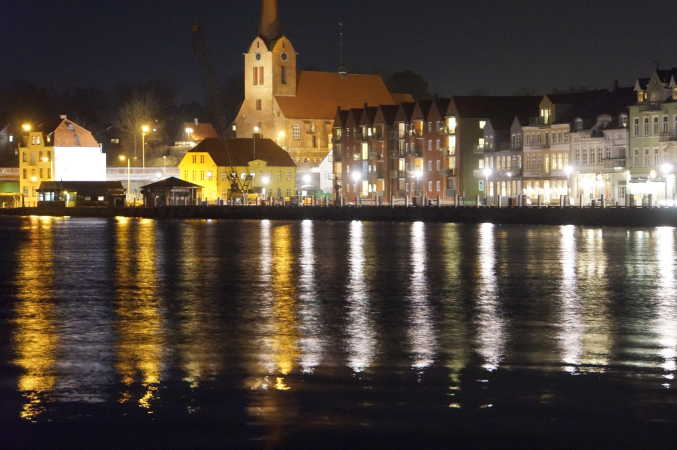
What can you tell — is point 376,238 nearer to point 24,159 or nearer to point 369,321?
point 369,321

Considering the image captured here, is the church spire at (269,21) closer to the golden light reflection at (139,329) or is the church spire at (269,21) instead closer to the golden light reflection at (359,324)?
the golden light reflection at (139,329)

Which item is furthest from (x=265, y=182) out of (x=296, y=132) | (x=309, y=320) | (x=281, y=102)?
(x=309, y=320)

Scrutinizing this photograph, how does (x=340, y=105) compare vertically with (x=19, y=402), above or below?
above

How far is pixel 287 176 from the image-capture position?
502ft

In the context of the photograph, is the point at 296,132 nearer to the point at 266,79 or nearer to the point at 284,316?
the point at 266,79

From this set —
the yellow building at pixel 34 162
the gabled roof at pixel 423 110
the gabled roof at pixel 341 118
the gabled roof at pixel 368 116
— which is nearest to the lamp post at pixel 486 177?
the gabled roof at pixel 423 110

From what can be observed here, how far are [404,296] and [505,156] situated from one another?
293ft

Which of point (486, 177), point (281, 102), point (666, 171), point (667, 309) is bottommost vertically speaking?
point (667, 309)

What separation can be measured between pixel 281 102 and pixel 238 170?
81.6 ft

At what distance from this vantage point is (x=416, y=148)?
13662 centimetres

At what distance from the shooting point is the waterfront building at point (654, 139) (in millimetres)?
98438

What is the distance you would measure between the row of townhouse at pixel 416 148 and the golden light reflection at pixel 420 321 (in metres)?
73.1

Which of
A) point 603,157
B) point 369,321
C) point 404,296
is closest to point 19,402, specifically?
point 369,321

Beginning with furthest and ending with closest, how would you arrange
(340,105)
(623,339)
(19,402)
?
(340,105), (623,339), (19,402)
